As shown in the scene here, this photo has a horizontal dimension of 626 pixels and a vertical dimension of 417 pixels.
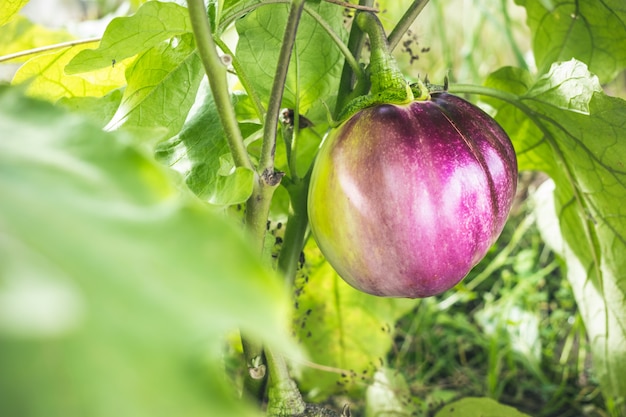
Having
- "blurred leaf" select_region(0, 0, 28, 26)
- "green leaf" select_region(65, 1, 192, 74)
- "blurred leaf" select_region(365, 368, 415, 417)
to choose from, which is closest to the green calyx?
"green leaf" select_region(65, 1, 192, 74)

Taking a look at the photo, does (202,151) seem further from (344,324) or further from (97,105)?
(344,324)

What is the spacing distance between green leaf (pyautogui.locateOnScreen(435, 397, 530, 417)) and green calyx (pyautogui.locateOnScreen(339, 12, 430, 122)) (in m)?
0.29

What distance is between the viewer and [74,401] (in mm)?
119

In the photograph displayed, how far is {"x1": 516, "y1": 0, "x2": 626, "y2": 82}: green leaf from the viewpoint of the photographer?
0.55 metres

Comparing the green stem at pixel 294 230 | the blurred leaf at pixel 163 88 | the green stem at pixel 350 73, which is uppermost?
the green stem at pixel 350 73

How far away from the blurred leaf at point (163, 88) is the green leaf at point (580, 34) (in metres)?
0.30

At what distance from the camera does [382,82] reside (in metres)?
0.39

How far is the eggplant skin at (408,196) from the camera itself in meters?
0.35

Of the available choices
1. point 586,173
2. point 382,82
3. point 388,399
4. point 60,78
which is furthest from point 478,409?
point 60,78

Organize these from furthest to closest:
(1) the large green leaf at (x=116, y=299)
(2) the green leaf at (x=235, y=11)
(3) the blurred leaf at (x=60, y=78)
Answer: (3) the blurred leaf at (x=60, y=78), (2) the green leaf at (x=235, y=11), (1) the large green leaf at (x=116, y=299)

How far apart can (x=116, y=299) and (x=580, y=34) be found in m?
0.54

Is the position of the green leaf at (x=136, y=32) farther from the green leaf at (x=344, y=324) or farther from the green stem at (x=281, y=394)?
the green leaf at (x=344, y=324)

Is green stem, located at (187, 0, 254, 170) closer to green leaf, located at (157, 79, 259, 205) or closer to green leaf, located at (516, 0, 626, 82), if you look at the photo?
green leaf, located at (157, 79, 259, 205)

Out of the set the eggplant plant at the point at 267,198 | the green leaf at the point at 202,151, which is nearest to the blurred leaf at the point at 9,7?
the eggplant plant at the point at 267,198
